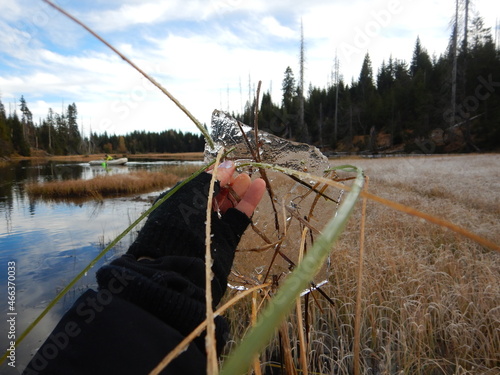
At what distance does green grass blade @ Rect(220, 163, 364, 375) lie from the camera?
8.4 inches

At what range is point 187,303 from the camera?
908mm

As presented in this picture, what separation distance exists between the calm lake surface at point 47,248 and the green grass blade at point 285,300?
14.6 ft

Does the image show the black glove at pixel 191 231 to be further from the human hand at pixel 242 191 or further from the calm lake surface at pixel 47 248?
the calm lake surface at pixel 47 248

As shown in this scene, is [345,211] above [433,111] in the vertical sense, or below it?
below

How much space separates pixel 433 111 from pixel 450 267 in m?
33.4

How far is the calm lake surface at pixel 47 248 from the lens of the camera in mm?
4312

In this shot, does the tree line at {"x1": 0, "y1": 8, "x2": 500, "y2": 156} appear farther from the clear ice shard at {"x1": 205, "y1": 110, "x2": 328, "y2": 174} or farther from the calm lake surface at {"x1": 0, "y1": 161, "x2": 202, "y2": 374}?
the clear ice shard at {"x1": 205, "y1": 110, "x2": 328, "y2": 174}

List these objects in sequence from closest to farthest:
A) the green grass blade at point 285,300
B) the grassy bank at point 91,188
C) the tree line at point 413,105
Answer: the green grass blade at point 285,300, the grassy bank at point 91,188, the tree line at point 413,105

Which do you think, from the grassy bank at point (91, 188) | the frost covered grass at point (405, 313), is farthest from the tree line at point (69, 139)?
the frost covered grass at point (405, 313)

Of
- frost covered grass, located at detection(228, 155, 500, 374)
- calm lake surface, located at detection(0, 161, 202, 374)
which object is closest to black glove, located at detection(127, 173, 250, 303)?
frost covered grass, located at detection(228, 155, 500, 374)

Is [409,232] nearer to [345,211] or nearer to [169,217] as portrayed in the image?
[169,217]

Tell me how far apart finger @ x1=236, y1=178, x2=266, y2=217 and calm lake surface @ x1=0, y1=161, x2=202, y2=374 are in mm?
3765

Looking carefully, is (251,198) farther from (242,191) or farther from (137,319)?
(137,319)

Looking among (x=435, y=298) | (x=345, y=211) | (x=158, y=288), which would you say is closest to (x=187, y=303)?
(x=158, y=288)
